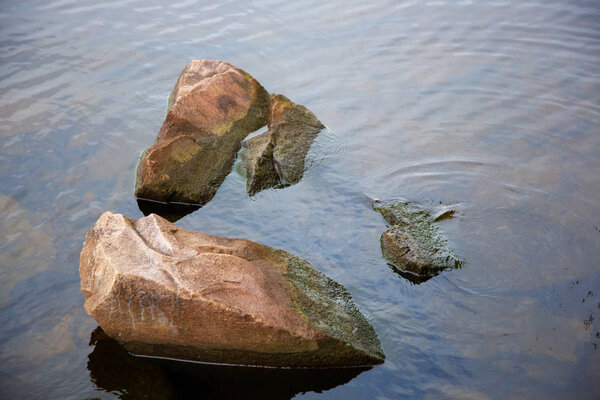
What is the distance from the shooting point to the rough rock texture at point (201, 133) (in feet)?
27.6

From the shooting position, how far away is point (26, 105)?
10.9 meters

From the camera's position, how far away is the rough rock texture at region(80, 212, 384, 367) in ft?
17.9

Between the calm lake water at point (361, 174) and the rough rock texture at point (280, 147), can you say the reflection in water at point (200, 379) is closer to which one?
the calm lake water at point (361, 174)

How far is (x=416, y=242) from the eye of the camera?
7.21 metres

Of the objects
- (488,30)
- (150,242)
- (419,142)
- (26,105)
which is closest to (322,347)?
Result: (150,242)

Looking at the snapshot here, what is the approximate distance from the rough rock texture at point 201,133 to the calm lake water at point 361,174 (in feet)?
1.48

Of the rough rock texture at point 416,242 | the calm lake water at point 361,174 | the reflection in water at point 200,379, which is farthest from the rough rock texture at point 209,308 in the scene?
the rough rock texture at point 416,242

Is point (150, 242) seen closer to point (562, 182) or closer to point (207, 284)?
point (207, 284)

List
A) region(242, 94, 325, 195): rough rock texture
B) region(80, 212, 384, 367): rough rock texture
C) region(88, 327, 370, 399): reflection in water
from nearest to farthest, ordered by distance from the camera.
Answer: region(80, 212, 384, 367): rough rock texture
region(88, 327, 370, 399): reflection in water
region(242, 94, 325, 195): rough rock texture

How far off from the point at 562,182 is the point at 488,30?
20.6 ft

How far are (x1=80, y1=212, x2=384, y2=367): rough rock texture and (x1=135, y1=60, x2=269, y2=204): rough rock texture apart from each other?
7.47 feet

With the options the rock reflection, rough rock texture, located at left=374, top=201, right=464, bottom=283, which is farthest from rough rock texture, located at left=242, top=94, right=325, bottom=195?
rough rock texture, located at left=374, top=201, right=464, bottom=283

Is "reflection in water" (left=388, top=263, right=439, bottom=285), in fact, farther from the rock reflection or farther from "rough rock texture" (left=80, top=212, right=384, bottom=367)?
the rock reflection

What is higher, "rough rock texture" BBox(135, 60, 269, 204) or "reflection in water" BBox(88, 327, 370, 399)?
"rough rock texture" BBox(135, 60, 269, 204)
